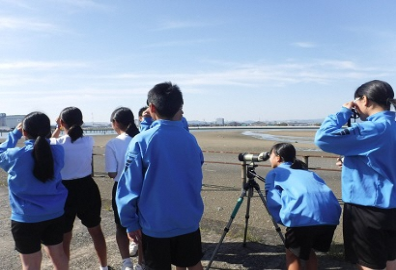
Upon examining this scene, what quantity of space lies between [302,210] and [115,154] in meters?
1.77

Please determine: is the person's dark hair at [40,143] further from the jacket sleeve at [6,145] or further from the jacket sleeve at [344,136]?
the jacket sleeve at [344,136]

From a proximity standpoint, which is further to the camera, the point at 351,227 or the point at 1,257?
the point at 1,257

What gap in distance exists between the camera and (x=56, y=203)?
2.68 meters

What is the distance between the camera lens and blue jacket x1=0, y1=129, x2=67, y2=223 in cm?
253

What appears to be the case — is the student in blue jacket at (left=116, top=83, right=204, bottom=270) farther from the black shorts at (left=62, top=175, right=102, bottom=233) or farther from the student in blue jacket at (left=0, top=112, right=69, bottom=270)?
the black shorts at (left=62, top=175, right=102, bottom=233)

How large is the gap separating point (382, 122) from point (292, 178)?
814 millimetres

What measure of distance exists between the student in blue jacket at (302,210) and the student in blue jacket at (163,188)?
2.74ft

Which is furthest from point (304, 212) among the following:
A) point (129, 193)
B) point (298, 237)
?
point (129, 193)

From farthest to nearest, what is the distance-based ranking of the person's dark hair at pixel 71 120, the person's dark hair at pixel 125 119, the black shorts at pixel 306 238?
the person's dark hair at pixel 125 119 → the person's dark hair at pixel 71 120 → the black shorts at pixel 306 238

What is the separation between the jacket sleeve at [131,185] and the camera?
2146mm

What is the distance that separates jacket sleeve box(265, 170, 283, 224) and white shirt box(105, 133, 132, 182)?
4.60 feet

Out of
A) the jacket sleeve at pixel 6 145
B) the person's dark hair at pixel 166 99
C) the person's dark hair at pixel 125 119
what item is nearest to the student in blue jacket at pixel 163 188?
the person's dark hair at pixel 166 99

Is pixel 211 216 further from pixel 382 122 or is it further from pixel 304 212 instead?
pixel 382 122

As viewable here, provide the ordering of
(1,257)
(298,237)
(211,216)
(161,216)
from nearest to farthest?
(161,216), (298,237), (1,257), (211,216)
